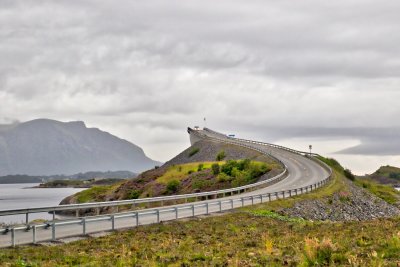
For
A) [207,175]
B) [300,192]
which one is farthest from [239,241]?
[207,175]

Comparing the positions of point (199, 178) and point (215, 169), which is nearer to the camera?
point (199, 178)

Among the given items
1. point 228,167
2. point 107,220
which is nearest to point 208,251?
point 107,220

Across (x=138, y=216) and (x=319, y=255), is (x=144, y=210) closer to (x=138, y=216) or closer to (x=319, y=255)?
(x=138, y=216)

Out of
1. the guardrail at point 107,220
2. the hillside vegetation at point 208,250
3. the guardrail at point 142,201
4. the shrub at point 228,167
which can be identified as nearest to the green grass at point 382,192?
the guardrail at point 142,201

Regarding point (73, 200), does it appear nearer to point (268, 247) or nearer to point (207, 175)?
point (207, 175)

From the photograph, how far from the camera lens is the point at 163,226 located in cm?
3033

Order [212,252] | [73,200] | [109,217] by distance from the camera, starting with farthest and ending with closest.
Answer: [73,200]
[109,217]
[212,252]

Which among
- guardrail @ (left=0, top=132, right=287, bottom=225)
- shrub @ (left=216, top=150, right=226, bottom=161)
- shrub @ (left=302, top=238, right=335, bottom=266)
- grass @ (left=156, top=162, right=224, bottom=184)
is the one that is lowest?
shrub @ (left=302, top=238, right=335, bottom=266)

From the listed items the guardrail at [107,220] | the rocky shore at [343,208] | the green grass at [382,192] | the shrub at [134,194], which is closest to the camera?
the guardrail at [107,220]

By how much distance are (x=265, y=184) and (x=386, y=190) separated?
1200 inches

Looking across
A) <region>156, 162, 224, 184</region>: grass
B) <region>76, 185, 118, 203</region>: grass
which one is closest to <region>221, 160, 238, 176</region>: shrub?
<region>156, 162, 224, 184</region>: grass

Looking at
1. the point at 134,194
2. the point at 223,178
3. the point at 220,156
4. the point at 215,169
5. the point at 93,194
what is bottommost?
the point at 93,194

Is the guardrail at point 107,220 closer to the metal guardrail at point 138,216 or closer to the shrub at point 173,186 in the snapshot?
the metal guardrail at point 138,216

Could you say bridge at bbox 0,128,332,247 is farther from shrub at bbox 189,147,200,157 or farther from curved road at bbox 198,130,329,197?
shrub at bbox 189,147,200,157
